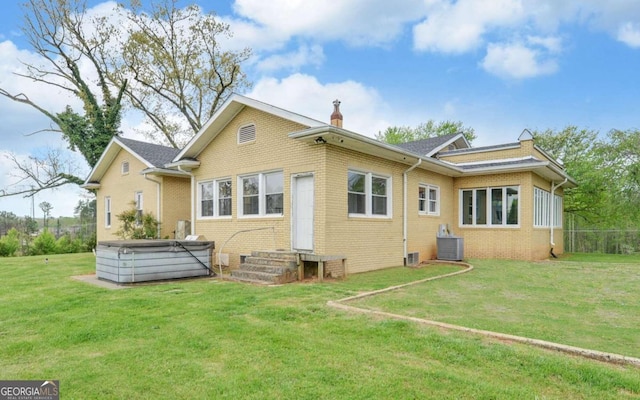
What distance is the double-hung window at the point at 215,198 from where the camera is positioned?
1245 centimetres

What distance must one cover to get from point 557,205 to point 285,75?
15.2 meters

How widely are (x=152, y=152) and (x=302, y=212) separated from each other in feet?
32.8

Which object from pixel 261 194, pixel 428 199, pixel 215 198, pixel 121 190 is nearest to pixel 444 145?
pixel 428 199

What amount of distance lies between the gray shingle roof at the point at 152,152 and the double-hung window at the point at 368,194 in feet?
27.7

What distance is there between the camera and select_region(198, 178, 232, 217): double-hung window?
40.8 feet

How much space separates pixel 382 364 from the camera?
12.2 feet

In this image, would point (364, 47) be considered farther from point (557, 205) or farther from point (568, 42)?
point (557, 205)

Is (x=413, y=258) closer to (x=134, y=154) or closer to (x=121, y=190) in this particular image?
(x=134, y=154)

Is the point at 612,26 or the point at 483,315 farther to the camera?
the point at 612,26

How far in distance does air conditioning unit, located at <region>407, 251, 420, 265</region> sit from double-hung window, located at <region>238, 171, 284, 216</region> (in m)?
4.53

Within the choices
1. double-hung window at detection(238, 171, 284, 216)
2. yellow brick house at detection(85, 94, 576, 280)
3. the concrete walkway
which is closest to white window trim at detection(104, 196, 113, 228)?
yellow brick house at detection(85, 94, 576, 280)

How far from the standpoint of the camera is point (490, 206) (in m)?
14.1

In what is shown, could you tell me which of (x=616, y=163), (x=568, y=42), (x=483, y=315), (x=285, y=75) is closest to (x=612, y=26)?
(x=568, y=42)

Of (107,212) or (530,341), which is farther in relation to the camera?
(107,212)
